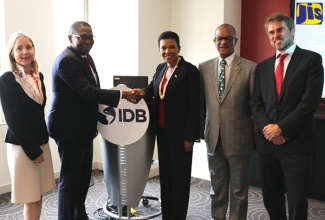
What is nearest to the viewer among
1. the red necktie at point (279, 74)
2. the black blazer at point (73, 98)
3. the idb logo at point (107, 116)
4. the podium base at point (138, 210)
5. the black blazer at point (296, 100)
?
the black blazer at point (296, 100)

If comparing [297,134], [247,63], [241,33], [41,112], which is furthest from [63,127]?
[241,33]

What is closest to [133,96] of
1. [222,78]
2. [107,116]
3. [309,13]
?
[107,116]

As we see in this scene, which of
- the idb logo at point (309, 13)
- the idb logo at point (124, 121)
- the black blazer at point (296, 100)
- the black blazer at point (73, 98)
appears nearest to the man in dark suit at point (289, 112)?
the black blazer at point (296, 100)

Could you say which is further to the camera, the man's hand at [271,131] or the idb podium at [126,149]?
the idb podium at [126,149]

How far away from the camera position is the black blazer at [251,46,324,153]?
7.57ft

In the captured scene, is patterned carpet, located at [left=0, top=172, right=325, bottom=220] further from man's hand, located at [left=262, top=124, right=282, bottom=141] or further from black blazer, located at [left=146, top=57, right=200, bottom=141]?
man's hand, located at [left=262, top=124, right=282, bottom=141]

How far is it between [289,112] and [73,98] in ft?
5.00

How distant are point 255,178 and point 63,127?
2381mm

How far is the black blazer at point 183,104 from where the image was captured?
8.82ft

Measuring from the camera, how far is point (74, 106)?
2.66 m

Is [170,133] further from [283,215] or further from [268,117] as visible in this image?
[283,215]

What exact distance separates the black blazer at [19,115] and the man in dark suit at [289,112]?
1.52 meters

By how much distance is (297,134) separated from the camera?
237cm

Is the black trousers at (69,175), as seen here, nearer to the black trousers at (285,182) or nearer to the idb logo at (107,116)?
the idb logo at (107,116)
